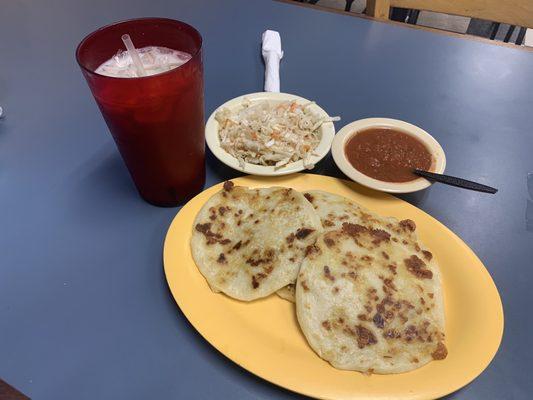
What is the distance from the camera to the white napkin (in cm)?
208

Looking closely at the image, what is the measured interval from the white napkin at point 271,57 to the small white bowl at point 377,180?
559 mm

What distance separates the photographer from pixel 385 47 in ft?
7.89

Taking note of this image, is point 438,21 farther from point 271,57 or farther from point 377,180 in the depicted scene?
point 377,180

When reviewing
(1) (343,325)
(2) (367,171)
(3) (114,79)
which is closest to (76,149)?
(3) (114,79)

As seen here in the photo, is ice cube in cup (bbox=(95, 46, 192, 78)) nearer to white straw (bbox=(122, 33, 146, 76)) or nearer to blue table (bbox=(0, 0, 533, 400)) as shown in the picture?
white straw (bbox=(122, 33, 146, 76))

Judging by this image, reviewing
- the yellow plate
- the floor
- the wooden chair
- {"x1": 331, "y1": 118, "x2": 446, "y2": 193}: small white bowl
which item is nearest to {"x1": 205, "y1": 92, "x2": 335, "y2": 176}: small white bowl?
{"x1": 331, "y1": 118, "x2": 446, "y2": 193}: small white bowl

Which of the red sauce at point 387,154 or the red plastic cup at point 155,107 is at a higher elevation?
the red plastic cup at point 155,107

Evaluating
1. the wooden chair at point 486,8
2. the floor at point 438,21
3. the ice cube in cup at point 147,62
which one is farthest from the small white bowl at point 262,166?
the floor at point 438,21

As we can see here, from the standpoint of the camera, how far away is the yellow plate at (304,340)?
1.06m

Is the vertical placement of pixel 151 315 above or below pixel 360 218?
below

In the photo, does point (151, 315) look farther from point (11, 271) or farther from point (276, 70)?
point (276, 70)

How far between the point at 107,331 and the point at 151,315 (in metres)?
0.13

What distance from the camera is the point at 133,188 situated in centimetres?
167

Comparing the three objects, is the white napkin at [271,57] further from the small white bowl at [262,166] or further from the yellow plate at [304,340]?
the yellow plate at [304,340]
